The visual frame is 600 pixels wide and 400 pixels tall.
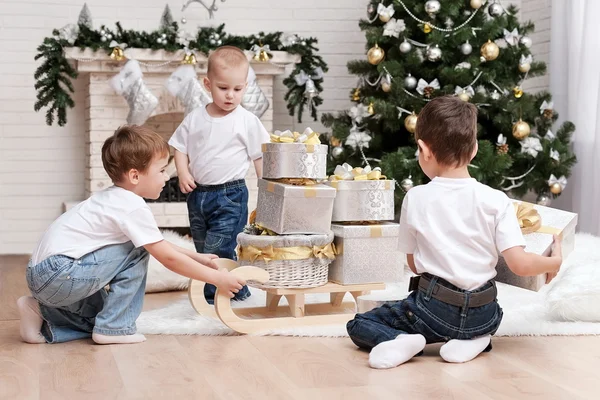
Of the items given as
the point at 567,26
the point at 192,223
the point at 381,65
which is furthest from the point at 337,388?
the point at 567,26

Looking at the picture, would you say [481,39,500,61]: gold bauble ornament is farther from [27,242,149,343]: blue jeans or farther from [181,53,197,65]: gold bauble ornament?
[27,242,149,343]: blue jeans

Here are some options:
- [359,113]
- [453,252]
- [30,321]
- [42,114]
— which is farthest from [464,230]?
[42,114]

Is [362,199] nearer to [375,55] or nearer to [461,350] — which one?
[461,350]

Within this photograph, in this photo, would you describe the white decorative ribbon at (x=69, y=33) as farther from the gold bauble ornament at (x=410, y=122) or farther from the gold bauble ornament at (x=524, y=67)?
the gold bauble ornament at (x=524, y=67)

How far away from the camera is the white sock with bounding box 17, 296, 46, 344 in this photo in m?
2.39

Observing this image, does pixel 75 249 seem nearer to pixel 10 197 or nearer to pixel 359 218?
pixel 359 218

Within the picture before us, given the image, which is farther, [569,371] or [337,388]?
[569,371]

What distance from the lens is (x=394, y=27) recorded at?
4.39 m

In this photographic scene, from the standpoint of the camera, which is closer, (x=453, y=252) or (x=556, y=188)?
(x=453, y=252)

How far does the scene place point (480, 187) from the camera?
2201mm

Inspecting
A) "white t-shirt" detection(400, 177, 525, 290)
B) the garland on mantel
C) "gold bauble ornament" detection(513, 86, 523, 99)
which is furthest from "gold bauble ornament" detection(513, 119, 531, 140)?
"white t-shirt" detection(400, 177, 525, 290)

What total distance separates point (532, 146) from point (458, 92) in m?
0.49

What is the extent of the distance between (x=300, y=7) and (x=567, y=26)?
5.40 ft

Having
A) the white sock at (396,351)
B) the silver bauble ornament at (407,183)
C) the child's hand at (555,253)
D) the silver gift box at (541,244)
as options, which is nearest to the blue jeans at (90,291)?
the white sock at (396,351)
